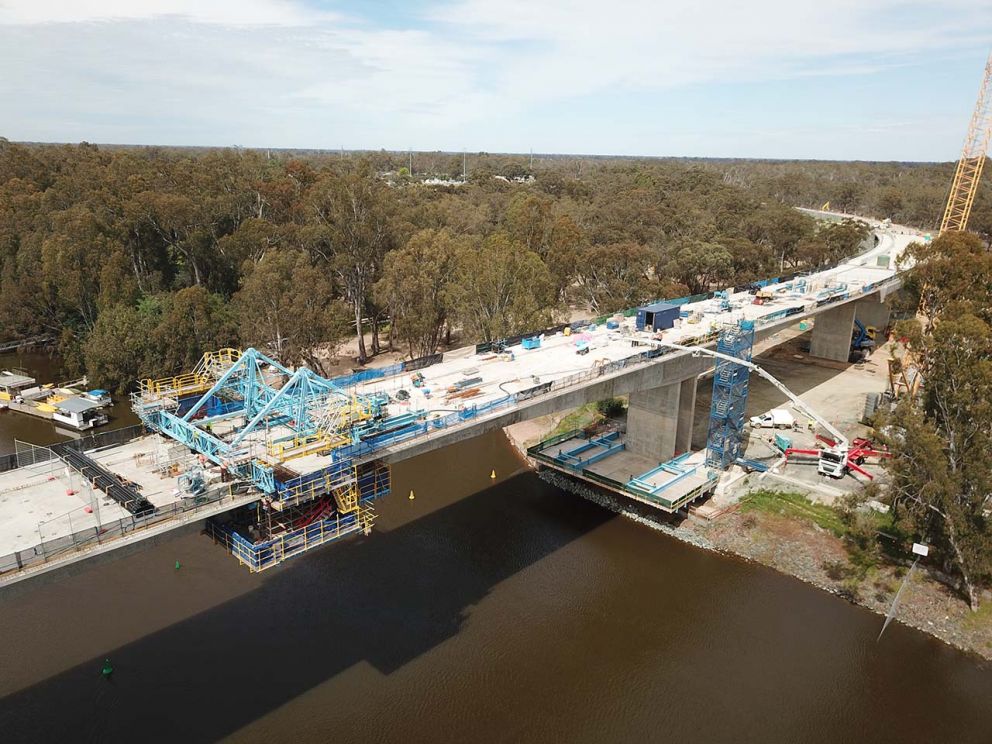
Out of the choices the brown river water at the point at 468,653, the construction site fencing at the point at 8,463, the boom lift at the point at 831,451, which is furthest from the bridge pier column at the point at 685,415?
the construction site fencing at the point at 8,463

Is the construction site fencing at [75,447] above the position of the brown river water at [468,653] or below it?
above

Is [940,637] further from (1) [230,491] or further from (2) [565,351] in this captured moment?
(1) [230,491]

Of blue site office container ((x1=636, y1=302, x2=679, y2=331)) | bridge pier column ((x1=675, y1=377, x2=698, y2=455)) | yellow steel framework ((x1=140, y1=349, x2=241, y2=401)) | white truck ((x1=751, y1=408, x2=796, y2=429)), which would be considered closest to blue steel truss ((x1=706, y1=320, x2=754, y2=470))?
bridge pier column ((x1=675, y1=377, x2=698, y2=455))

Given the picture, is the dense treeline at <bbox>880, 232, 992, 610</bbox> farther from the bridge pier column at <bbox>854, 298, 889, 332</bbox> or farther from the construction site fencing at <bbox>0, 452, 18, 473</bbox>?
the bridge pier column at <bbox>854, 298, 889, 332</bbox>

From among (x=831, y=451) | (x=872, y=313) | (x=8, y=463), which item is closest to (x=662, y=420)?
(x=831, y=451)

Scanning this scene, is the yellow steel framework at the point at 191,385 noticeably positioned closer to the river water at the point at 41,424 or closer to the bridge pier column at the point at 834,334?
the river water at the point at 41,424

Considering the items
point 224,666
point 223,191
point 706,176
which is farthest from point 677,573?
point 706,176
